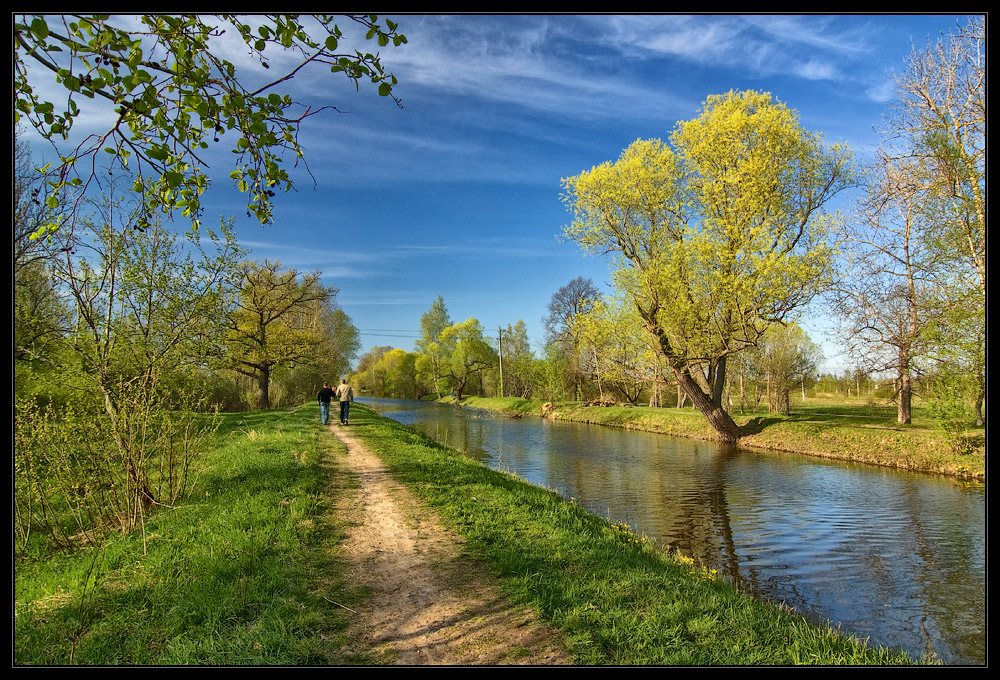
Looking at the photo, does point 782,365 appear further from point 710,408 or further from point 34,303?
point 34,303

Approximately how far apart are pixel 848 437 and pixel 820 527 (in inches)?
383

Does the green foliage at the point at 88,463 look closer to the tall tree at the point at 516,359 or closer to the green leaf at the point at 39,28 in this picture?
the green leaf at the point at 39,28

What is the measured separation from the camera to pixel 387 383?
7462cm

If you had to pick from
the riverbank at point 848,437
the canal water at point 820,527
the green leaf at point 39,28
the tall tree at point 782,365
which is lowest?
the canal water at point 820,527

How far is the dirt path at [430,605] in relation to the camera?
3475 millimetres

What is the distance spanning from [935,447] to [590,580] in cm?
1432

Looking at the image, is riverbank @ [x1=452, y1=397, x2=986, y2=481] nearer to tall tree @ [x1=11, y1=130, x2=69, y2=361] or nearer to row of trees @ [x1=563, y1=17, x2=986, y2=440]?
row of trees @ [x1=563, y1=17, x2=986, y2=440]

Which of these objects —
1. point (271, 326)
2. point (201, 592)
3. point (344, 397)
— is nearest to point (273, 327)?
point (271, 326)

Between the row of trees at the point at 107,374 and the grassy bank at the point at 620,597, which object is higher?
the row of trees at the point at 107,374

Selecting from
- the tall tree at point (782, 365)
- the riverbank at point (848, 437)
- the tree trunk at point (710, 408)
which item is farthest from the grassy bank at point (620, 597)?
the tall tree at point (782, 365)

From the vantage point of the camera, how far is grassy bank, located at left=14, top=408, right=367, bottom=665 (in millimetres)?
3318

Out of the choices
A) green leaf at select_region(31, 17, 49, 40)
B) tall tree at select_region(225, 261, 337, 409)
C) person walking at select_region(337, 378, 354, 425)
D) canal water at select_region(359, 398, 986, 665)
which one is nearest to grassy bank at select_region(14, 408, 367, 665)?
green leaf at select_region(31, 17, 49, 40)

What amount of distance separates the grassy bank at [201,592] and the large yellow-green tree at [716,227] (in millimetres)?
15922

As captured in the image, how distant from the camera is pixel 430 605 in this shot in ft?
13.6
